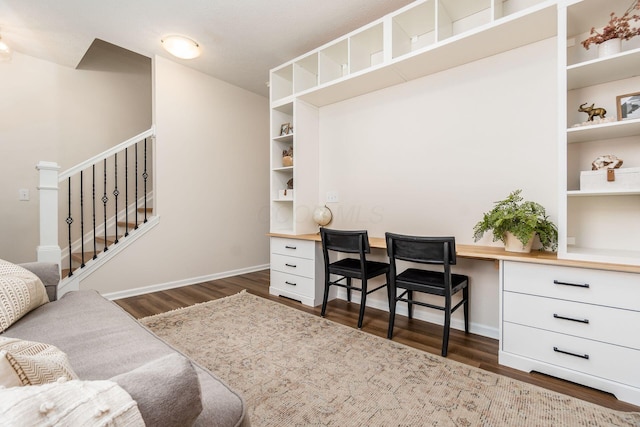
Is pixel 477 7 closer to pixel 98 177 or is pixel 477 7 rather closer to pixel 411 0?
pixel 411 0

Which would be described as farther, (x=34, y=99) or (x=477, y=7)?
(x=34, y=99)

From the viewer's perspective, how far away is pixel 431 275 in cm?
233

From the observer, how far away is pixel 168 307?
3.03 m

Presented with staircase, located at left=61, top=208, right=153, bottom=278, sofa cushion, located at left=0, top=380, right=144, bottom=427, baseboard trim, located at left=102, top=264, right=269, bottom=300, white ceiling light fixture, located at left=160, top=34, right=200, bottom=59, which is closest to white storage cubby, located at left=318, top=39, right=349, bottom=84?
white ceiling light fixture, located at left=160, top=34, right=200, bottom=59

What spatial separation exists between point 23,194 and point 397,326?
4363 millimetres

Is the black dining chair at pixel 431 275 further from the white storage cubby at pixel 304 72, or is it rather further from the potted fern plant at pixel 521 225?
the white storage cubby at pixel 304 72

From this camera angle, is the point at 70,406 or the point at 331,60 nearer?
the point at 70,406

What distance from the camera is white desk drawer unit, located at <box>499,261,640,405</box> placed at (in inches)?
61.4

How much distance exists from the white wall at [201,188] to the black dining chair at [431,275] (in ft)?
9.05

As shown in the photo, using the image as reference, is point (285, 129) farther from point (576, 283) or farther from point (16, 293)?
point (576, 283)

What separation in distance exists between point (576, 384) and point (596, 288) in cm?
57

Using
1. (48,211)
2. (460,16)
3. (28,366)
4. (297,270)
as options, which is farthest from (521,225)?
(48,211)

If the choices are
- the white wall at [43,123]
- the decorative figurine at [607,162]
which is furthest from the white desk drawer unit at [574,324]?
the white wall at [43,123]

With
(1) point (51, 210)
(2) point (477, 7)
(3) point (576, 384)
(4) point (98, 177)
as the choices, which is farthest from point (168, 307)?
(2) point (477, 7)
